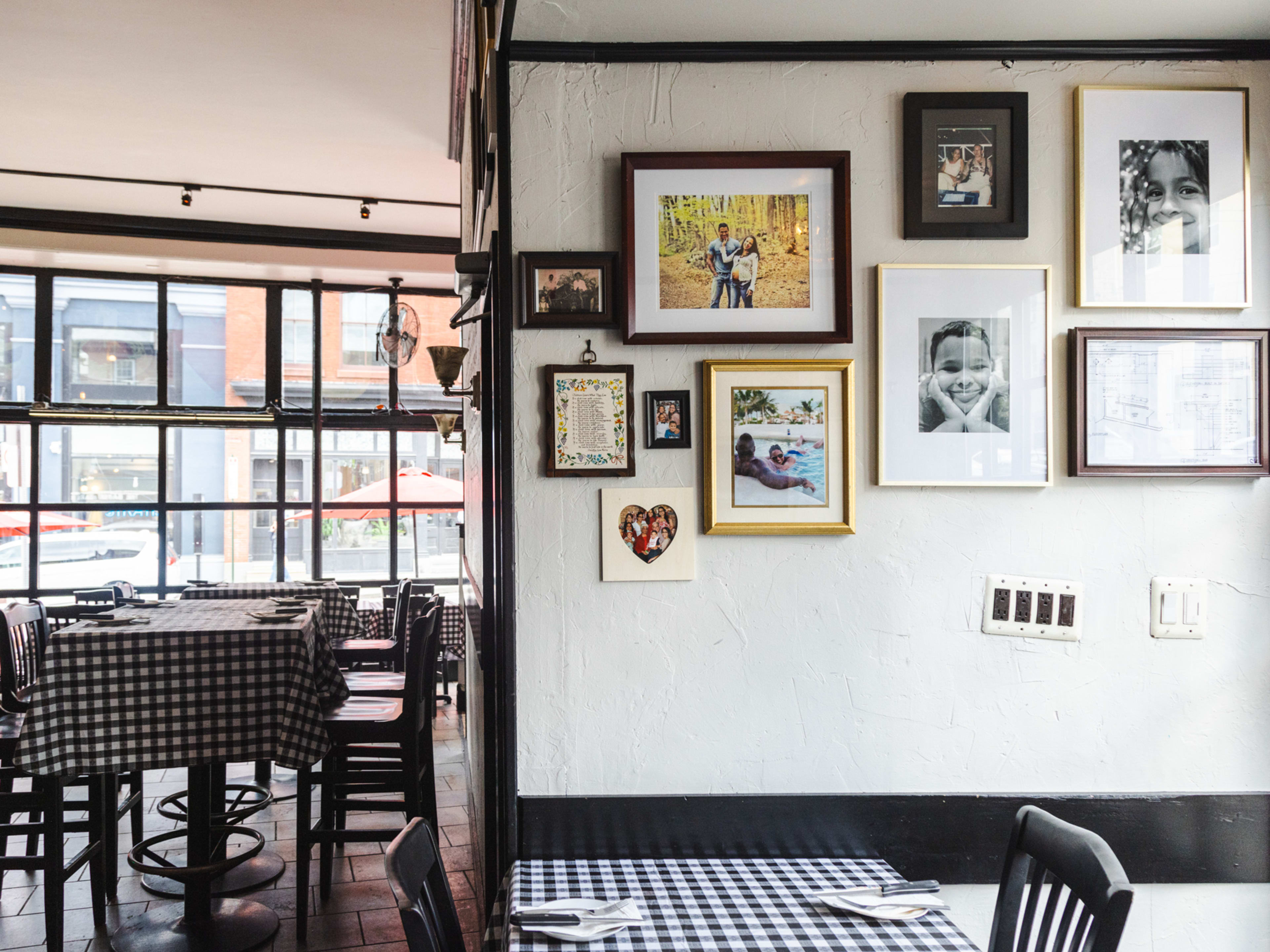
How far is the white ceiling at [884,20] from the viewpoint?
1.70 meters

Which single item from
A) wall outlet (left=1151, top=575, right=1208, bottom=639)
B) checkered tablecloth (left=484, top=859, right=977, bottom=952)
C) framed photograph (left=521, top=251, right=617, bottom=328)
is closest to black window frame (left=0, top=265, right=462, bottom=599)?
framed photograph (left=521, top=251, right=617, bottom=328)

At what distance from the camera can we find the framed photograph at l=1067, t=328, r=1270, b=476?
186cm

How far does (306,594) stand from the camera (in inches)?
189

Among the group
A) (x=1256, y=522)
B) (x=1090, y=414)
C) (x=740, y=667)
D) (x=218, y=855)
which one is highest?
(x=1090, y=414)

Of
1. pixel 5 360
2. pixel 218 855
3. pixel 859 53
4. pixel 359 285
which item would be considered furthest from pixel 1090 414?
pixel 5 360

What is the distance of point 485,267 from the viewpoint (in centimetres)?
210

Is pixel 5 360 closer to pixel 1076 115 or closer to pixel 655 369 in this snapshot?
pixel 655 369

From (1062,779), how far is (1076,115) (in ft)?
4.62

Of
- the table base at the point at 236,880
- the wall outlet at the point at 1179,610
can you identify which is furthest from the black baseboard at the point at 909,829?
the table base at the point at 236,880

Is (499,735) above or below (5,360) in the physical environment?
below

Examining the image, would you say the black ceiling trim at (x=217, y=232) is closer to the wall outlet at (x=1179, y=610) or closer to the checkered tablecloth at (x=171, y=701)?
the checkered tablecloth at (x=171, y=701)

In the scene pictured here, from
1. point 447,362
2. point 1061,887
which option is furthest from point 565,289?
point 447,362

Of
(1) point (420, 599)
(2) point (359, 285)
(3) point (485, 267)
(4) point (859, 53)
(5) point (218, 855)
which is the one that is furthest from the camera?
(2) point (359, 285)

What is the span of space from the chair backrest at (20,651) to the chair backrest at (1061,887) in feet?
11.5
